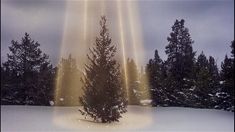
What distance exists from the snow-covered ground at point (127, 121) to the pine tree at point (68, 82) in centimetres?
498

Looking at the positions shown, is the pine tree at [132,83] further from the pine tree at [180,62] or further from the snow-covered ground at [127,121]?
the snow-covered ground at [127,121]

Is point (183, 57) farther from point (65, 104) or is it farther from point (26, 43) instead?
point (26, 43)

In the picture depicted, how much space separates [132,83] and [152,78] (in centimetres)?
192

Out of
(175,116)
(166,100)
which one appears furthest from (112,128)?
(166,100)

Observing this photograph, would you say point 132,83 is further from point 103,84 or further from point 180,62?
point 103,84

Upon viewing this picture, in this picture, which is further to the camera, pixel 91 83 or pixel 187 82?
pixel 187 82

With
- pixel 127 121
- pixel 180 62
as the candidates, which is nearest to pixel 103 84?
pixel 127 121

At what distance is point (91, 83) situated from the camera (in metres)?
22.6

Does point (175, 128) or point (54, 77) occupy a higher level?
point (54, 77)

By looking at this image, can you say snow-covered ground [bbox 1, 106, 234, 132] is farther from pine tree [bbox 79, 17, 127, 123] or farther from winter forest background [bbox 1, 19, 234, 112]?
winter forest background [bbox 1, 19, 234, 112]

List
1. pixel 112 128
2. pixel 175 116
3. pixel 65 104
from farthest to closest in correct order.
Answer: pixel 65 104 → pixel 175 116 → pixel 112 128

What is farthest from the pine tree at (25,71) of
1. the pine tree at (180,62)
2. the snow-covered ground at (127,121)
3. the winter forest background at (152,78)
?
the pine tree at (180,62)

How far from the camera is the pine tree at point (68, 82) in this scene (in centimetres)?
3272

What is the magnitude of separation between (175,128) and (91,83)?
18.0 feet
